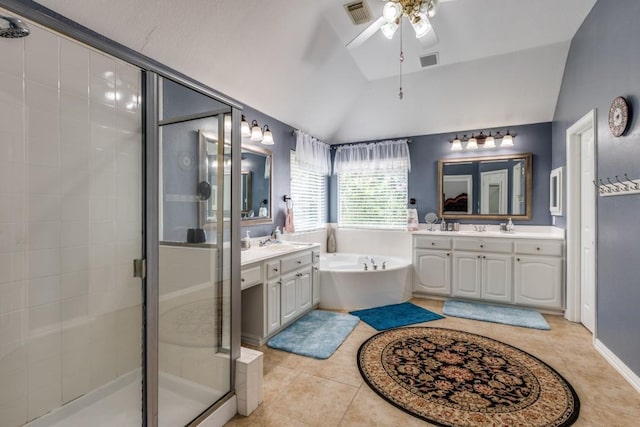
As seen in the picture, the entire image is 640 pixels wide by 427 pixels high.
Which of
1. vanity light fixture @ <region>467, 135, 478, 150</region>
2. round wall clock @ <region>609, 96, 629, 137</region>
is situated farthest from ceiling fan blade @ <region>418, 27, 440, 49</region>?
vanity light fixture @ <region>467, 135, 478, 150</region>

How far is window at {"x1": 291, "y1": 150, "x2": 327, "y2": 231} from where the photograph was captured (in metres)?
4.28

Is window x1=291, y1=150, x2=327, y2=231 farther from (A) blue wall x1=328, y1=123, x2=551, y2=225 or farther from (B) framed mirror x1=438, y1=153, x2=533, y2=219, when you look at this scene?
(B) framed mirror x1=438, y1=153, x2=533, y2=219

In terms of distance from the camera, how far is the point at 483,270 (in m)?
3.83

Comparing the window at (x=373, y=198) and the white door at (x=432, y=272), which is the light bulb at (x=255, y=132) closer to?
the window at (x=373, y=198)

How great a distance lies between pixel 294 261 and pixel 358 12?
96.4 inches

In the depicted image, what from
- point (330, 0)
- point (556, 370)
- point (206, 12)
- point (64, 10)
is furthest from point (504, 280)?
point (64, 10)

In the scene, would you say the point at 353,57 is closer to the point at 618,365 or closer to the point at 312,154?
the point at 312,154

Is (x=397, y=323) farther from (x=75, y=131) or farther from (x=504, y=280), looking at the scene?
(x=75, y=131)

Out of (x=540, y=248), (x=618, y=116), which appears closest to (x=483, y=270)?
(x=540, y=248)

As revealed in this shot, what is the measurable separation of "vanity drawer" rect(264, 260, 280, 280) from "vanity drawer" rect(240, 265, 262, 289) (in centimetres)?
10

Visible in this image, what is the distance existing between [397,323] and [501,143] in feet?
9.28

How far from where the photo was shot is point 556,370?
2318 mm

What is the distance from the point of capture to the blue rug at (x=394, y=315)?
3.22 m

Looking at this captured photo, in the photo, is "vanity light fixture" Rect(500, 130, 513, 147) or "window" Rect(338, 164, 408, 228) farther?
"window" Rect(338, 164, 408, 228)
